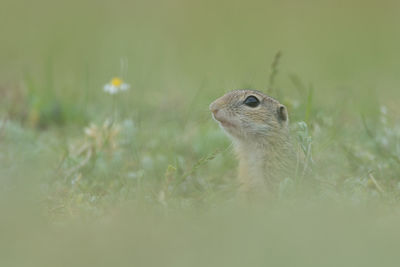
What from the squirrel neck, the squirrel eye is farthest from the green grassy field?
the squirrel eye

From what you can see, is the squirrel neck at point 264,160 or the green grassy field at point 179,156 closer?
the green grassy field at point 179,156

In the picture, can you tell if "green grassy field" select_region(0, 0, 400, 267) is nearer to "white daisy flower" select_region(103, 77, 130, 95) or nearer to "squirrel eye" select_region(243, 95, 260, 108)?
"white daisy flower" select_region(103, 77, 130, 95)

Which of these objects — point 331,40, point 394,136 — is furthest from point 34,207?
point 331,40

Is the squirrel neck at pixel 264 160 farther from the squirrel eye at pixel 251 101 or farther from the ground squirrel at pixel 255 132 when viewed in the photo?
the squirrel eye at pixel 251 101

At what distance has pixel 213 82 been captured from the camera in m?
8.32

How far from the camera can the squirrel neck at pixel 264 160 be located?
3.94m

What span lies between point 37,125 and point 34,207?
9.61 feet

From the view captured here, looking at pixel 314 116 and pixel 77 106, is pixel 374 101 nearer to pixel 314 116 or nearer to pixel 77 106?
pixel 314 116

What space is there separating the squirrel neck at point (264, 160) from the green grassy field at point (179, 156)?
0.15 metres

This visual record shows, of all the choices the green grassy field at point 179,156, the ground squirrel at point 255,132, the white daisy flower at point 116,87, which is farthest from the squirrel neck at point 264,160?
the white daisy flower at point 116,87

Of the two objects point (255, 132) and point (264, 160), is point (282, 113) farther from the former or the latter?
point (264, 160)

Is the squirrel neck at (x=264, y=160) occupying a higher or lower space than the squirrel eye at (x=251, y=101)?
lower

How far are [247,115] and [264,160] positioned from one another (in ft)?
1.04

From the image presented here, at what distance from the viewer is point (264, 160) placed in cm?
406
